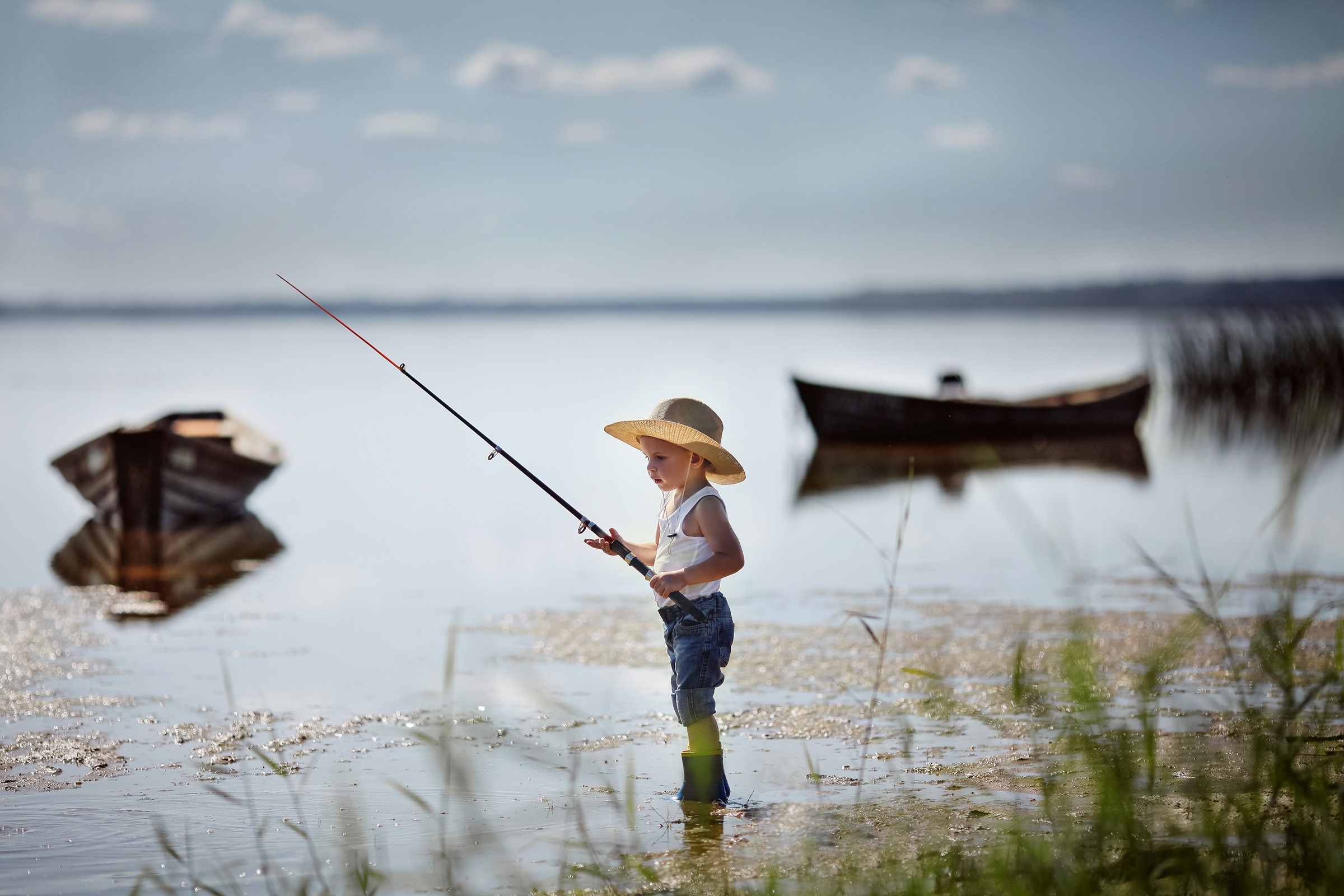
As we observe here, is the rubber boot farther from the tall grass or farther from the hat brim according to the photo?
the hat brim

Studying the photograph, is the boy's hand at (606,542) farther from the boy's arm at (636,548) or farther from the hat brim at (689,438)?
the hat brim at (689,438)

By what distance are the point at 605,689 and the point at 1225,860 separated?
140 inches

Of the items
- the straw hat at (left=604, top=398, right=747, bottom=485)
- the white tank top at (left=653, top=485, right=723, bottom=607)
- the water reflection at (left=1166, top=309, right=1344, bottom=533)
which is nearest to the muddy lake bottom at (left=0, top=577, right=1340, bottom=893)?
the white tank top at (left=653, top=485, right=723, bottom=607)

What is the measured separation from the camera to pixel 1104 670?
6.78m

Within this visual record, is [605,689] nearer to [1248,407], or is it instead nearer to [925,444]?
[925,444]

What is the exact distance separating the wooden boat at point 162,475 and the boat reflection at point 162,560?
167 mm

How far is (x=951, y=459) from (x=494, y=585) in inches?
429

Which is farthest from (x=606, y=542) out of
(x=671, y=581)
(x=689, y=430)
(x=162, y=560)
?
(x=162, y=560)

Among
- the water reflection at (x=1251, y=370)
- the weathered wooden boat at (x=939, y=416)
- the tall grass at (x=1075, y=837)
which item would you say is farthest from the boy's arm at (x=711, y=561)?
the water reflection at (x=1251, y=370)

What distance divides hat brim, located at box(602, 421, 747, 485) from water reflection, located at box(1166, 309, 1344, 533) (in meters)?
19.1

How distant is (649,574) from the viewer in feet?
16.1

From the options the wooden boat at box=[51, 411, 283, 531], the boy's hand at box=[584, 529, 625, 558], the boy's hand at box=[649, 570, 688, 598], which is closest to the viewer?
the boy's hand at box=[649, 570, 688, 598]

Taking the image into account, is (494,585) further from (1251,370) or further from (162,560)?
(1251,370)

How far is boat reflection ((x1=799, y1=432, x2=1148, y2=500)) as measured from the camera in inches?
690
